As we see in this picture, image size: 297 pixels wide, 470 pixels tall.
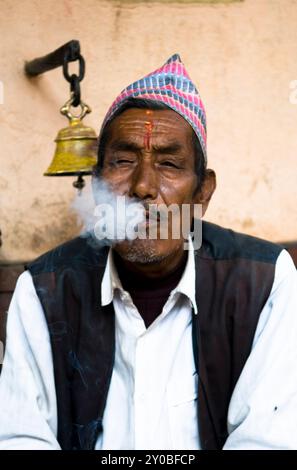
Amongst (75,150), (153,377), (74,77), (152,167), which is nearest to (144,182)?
(152,167)

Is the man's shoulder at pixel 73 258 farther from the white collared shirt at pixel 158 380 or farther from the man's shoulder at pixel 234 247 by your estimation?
the man's shoulder at pixel 234 247

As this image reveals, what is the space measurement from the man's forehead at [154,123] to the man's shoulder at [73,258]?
52cm

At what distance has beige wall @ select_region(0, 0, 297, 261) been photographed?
153 inches

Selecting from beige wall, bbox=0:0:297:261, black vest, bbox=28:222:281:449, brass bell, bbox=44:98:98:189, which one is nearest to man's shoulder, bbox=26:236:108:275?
black vest, bbox=28:222:281:449

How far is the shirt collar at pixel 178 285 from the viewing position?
8.70ft

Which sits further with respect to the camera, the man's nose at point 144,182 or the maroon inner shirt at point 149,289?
the maroon inner shirt at point 149,289


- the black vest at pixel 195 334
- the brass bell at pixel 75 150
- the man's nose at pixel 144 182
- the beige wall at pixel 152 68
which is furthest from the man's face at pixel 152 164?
the beige wall at pixel 152 68

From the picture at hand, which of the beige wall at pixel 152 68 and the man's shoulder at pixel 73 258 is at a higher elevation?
the beige wall at pixel 152 68

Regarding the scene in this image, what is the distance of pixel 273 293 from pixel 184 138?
692 millimetres

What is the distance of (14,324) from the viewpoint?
8.89 ft

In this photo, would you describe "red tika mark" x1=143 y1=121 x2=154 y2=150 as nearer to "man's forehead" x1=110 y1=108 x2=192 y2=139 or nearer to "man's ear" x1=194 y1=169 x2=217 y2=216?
"man's forehead" x1=110 y1=108 x2=192 y2=139

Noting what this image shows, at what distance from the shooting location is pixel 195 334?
2.66 metres
